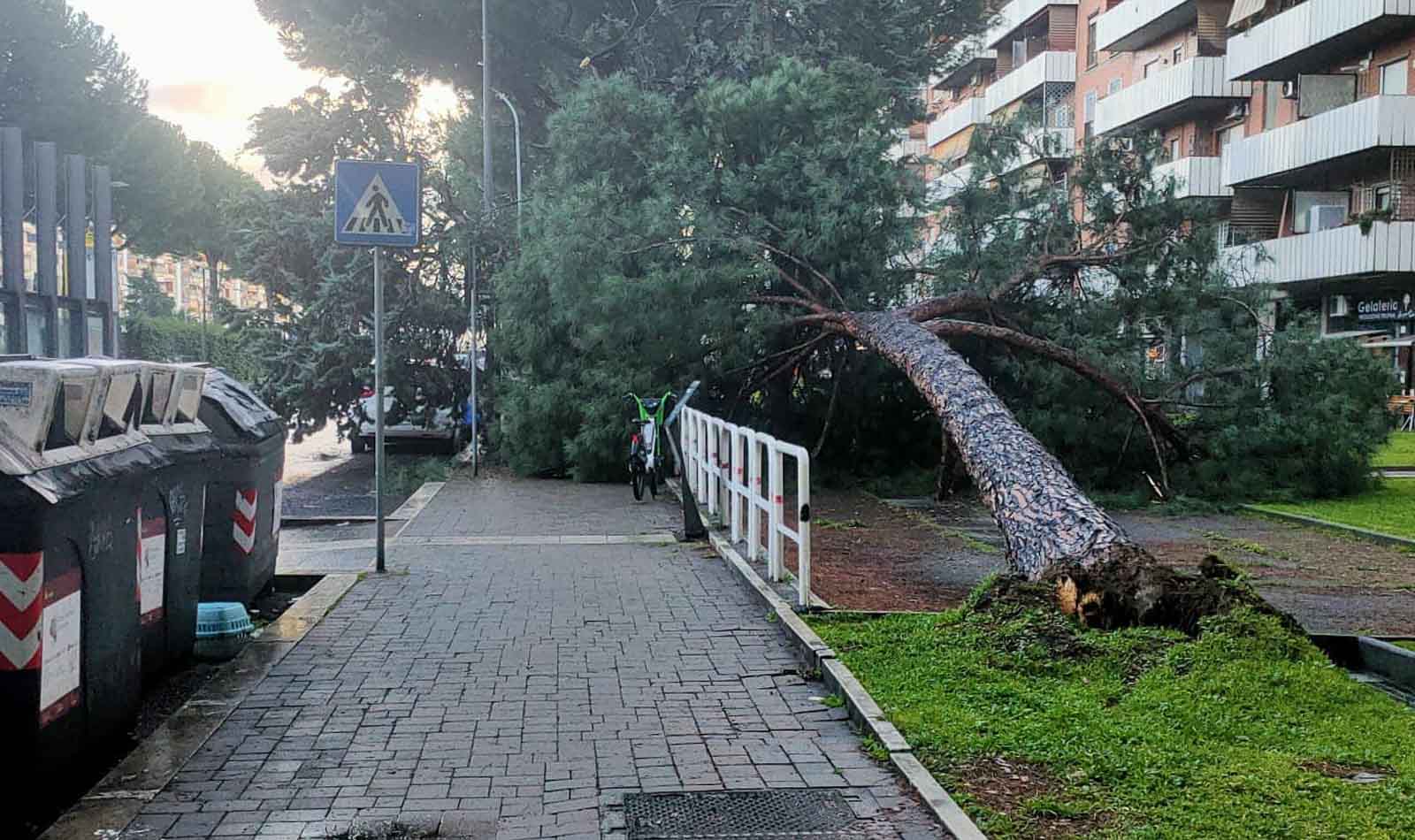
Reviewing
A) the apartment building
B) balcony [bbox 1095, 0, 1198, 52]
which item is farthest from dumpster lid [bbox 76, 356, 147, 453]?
balcony [bbox 1095, 0, 1198, 52]

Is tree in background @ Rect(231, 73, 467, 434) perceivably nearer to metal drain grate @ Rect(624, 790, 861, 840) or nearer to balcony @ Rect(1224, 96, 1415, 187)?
metal drain grate @ Rect(624, 790, 861, 840)

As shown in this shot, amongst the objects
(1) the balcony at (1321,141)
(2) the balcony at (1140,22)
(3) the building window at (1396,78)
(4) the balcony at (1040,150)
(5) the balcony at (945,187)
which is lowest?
(5) the balcony at (945,187)

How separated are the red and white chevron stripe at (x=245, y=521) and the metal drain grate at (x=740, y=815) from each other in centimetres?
453

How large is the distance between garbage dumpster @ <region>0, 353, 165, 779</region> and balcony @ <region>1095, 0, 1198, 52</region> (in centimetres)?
3714

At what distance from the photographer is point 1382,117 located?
28.6 metres

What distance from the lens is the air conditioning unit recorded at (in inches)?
1268

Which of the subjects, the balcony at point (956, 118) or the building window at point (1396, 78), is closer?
the building window at point (1396, 78)

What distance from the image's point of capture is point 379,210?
10.4 meters

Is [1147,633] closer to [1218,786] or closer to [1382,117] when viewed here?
[1218,786]

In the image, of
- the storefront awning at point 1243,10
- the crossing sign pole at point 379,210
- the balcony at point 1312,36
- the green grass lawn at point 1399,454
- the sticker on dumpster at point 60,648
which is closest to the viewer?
the sticker on dumpster at point 60,648

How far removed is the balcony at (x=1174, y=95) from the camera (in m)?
36.3

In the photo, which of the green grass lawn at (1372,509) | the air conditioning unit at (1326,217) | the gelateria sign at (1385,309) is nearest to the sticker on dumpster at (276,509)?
the green grass lawn at (1372,509)

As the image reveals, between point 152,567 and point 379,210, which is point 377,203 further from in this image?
point 152,567

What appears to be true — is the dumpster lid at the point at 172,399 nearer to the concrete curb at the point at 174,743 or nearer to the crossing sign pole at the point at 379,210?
the concrete curb at the point at 174,743
